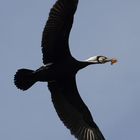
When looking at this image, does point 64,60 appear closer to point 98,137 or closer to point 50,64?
point 50,64

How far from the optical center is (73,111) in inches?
1056

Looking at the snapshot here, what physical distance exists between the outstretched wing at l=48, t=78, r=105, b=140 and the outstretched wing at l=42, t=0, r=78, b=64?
3.51 ft

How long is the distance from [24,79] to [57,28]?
160 centimetres

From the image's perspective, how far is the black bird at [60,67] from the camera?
82.7 feet

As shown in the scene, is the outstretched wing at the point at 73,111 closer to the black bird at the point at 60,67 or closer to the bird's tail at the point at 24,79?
the black bird at the point at 60,67

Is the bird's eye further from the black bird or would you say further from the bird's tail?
the bird's tail

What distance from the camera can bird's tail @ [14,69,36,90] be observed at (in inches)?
995

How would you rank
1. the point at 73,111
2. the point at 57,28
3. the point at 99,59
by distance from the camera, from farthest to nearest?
1. the point at 73,111
2. the point at 99,59
3. the point at 57,28

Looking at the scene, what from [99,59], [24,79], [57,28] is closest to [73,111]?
[99,59]

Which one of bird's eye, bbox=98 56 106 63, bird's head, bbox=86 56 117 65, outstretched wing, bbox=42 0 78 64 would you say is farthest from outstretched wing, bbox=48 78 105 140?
outstretched wing, bbox=42 0 78 64

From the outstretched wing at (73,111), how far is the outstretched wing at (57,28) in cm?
107

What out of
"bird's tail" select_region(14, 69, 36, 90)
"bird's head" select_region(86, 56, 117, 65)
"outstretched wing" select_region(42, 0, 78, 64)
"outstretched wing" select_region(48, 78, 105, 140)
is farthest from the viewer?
"outstretched wing" select_region(48, 78, 105, 140)

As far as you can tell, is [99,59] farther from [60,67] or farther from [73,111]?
[73,111]

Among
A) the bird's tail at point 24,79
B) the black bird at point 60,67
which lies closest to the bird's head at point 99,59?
the black bird at point 60,67
